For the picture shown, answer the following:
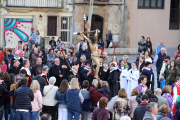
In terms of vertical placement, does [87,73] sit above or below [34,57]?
below

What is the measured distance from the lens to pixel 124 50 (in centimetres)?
2645

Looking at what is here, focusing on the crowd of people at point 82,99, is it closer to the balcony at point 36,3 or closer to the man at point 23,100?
the man at point 23,100

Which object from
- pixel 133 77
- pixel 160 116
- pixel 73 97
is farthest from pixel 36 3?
pixel 160 116

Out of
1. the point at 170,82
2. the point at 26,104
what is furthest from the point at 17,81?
the point at 170,82

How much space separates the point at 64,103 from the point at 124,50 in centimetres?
1757

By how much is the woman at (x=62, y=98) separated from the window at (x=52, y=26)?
21362 mm

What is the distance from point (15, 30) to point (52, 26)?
3.24 meters

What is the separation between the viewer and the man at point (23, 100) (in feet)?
28.6

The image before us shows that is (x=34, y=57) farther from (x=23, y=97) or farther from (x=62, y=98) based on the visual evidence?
(x=23, y=97)

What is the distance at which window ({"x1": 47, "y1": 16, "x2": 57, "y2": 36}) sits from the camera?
30.3 m

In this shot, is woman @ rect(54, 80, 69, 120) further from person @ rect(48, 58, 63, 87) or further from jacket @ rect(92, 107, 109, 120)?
person @ rect(48, 58, 63, 87)

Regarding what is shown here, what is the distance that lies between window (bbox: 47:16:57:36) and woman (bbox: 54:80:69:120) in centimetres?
2136

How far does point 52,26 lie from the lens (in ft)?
99.6

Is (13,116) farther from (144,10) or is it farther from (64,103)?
(144,10)
